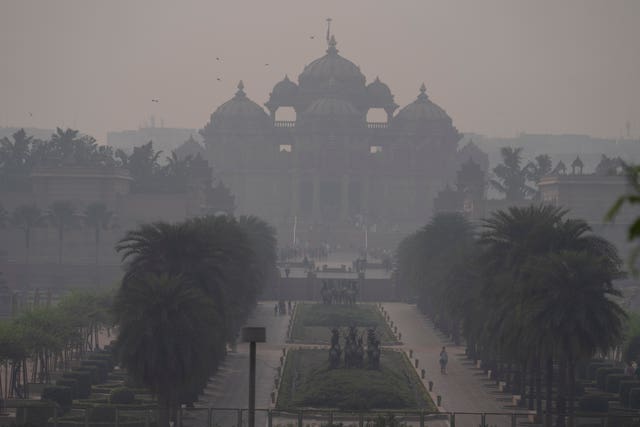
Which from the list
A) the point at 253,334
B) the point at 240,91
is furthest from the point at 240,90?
the point at 253,334

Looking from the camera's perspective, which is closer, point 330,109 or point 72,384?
point 72,384

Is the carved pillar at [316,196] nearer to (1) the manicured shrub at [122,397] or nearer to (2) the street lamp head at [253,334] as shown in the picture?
(1) the manicured shrub at [122,397]

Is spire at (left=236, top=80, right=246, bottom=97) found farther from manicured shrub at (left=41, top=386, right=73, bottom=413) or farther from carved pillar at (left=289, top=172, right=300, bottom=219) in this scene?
manicured shrub at (left=41, top=386, right=73, bottom=413)

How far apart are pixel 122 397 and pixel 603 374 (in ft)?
50.4

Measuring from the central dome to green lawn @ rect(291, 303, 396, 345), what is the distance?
10576 centimetres

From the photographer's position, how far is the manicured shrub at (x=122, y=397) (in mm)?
45125

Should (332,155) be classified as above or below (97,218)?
above

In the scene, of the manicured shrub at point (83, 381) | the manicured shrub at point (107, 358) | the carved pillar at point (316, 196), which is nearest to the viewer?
the manicured shrub at point (83, 381)

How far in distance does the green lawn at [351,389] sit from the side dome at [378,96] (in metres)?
140

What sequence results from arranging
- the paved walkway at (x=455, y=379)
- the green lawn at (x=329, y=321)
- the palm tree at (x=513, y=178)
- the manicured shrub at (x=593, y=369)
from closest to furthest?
the paved walkway at (x=455, y=379), the manicured shrub at (x=593, y=369), the green lawn at (x=329, y=321), the palm tree at (x=513, y=178)

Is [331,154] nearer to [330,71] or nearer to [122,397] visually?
[330,71]

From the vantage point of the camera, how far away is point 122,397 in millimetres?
45312

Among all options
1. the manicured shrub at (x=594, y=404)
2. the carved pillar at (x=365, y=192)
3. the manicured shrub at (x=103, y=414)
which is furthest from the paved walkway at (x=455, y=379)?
the carved pillar at (x=365, y=192)

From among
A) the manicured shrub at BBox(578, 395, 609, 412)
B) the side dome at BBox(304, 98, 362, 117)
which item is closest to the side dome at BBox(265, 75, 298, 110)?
the side dome at BBox(304, 98, 362, 117)
